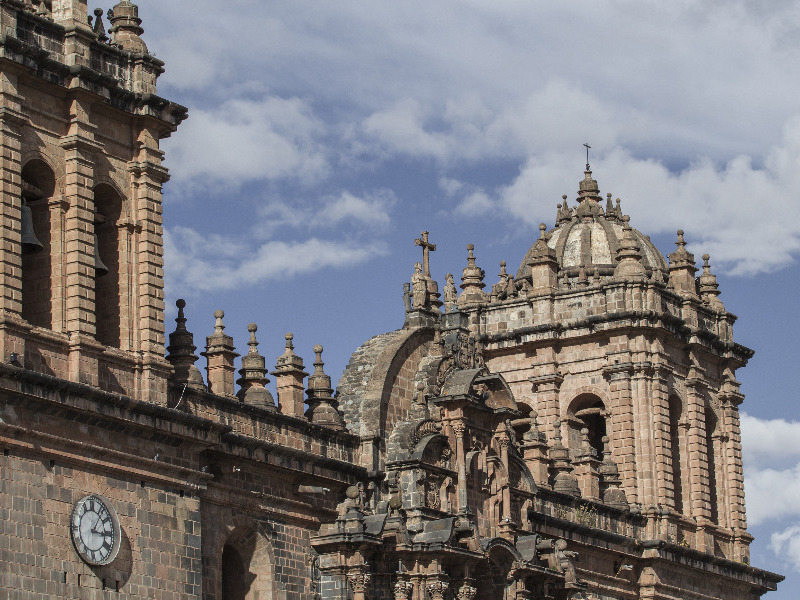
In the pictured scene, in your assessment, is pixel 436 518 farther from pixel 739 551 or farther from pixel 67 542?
pixel 739 551

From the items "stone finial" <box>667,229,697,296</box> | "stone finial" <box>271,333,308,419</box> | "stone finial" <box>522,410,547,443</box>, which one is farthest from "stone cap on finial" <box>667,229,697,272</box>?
"stone finial" <box>271,333,308,419</box>

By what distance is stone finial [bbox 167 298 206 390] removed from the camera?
3569 cm

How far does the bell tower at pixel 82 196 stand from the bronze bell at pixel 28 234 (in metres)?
0.02

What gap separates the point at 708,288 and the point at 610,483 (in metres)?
7.97

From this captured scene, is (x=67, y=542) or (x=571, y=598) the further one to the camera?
(x=571, y=598)

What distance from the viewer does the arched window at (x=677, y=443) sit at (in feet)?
174

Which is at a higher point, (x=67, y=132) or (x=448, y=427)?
(x=67, y=132)

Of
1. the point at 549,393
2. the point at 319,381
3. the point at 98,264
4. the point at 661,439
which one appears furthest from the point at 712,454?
the point at 98,264

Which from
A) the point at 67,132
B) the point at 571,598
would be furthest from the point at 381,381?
the point at 67,132

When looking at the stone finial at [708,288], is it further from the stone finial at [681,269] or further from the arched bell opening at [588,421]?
the arched bell opening at [588,421]

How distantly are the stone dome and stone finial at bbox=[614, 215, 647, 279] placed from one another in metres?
1.29

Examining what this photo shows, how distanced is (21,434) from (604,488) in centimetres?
2333

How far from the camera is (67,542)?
31203mm

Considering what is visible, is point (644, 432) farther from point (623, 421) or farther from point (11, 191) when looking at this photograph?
point (11, 191)
